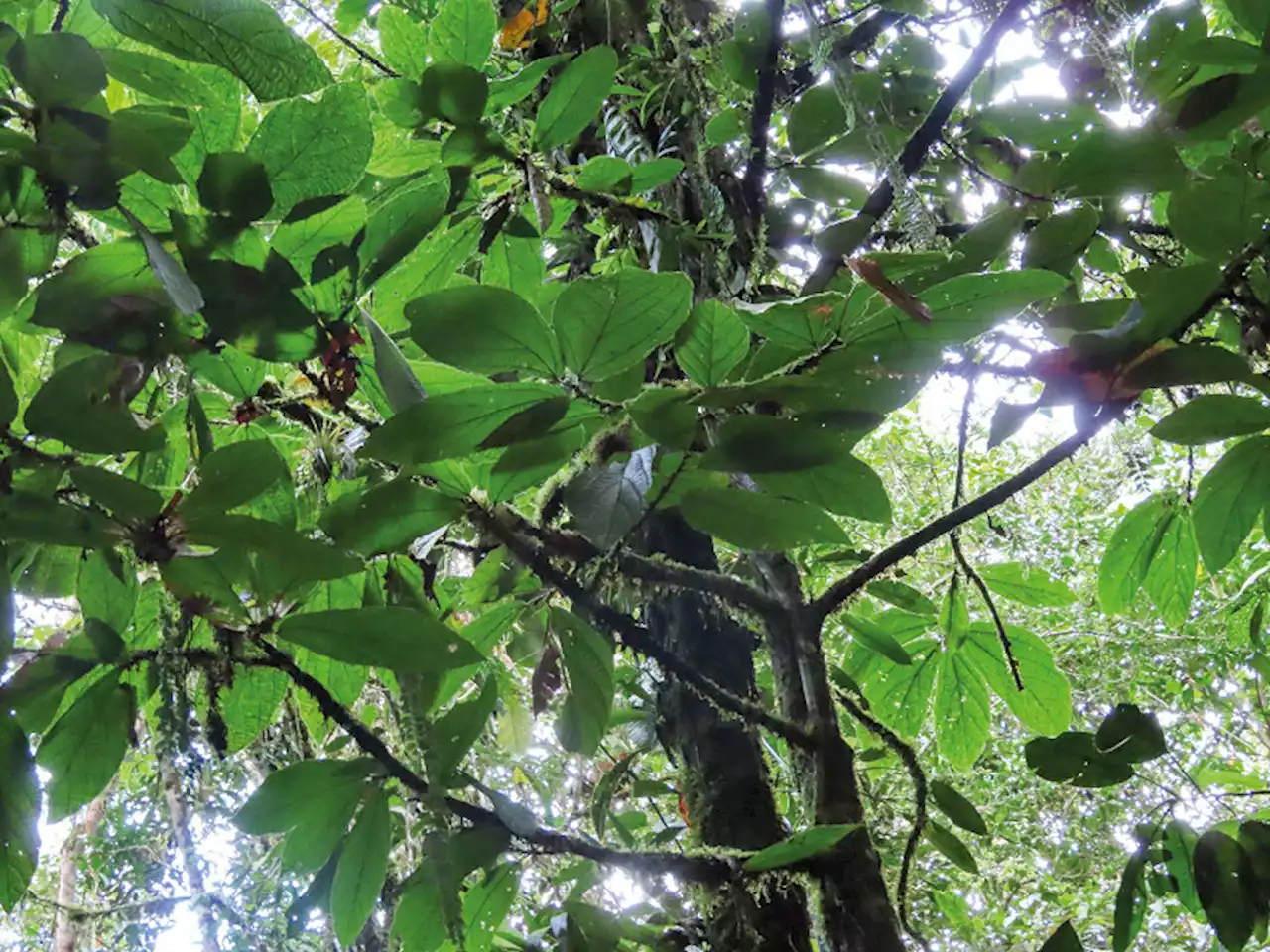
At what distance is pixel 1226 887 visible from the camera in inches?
22.1

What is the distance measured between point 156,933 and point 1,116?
299 centimetres

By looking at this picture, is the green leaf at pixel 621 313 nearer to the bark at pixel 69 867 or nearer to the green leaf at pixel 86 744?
the green leaf at pixel 86 744

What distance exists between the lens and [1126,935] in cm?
55

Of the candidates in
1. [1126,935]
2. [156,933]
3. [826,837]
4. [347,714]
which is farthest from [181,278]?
[156,933]

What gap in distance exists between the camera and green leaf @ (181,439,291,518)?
1.15ft

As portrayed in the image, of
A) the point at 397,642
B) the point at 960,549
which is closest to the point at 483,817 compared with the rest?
the point at 397,642

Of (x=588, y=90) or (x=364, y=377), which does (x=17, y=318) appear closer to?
(x=364, y=377)

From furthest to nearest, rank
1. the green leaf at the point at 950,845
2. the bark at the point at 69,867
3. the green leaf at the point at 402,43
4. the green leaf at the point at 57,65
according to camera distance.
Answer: the bark at the point at 69,867 → the green leaf at the point at 950,845 → the green leaf at the point at 402,43 → the green leaf at the point at 57,65

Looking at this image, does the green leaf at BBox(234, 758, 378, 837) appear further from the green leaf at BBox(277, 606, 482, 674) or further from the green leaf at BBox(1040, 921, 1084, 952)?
the green leaf at BBox(1040, 921, 1084, 952)

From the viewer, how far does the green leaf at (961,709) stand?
69cm

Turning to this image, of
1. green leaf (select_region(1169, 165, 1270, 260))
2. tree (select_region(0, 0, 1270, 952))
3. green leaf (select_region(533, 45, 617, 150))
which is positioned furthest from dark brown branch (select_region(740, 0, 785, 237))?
green leaf (select_region(1169, 165, 1270, 260))

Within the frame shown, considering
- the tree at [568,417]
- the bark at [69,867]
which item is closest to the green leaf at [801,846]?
the tree at [568,417]

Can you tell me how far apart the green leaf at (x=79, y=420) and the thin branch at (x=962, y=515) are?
361 mm

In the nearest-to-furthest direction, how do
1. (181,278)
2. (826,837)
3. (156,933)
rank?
(181,278) < (826,837) < (156,933)
